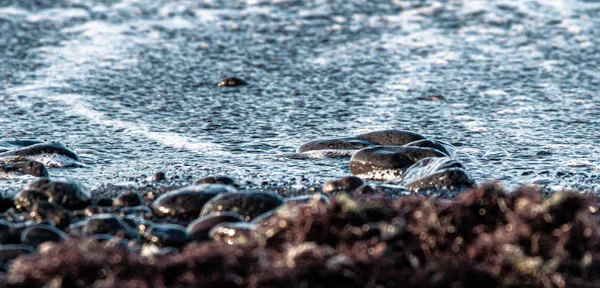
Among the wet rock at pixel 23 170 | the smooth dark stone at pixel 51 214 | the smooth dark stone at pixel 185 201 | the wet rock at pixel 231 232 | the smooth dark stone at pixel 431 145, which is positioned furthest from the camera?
the smooth dark stone at pixel 431 145

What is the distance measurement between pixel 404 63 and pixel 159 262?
5.63m

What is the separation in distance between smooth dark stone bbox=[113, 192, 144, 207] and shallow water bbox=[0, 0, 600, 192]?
68cm

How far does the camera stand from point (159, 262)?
324cm

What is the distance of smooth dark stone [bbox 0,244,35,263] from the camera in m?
3.54

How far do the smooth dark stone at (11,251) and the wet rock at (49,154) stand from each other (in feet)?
6.98

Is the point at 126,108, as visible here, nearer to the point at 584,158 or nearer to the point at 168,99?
the point at 168,99

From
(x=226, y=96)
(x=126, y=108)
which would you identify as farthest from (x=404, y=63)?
(x=126, y=108)

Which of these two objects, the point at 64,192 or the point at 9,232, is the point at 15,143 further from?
the point at 9,232

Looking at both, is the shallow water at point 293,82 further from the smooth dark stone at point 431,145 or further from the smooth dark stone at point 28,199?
the smooth dark stone at point 28,199

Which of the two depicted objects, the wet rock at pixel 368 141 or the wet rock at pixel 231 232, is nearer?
the wet rock at pixel 231 232

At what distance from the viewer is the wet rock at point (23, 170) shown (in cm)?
536

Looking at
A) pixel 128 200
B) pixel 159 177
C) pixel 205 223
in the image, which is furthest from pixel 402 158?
pixel 205 223

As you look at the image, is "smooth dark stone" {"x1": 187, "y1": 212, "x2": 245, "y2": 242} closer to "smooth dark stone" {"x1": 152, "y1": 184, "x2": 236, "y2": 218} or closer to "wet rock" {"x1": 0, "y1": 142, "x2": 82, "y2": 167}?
"smooth dark stone" {"x1": 152, "y1": 184, "x2": 236, "y2": 218}

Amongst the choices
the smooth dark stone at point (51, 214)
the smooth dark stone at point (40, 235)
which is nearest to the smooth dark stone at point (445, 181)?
the smooth dark stone at point (51, 214)
